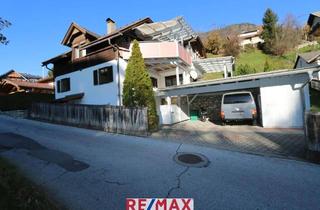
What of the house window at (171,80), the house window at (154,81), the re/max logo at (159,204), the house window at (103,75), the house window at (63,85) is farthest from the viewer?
the house window at (63,85)

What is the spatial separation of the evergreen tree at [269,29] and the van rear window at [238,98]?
38.2 meters

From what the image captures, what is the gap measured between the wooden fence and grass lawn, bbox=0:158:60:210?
6.91m

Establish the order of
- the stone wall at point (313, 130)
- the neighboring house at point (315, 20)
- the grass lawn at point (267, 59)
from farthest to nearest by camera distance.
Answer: the grass lawn at point (267, 59) → the neighboring house at point (315, 20) → the stone wall at point (313, 130)

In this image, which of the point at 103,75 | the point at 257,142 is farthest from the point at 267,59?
the point at 257,142

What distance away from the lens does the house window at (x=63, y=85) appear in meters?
22.5

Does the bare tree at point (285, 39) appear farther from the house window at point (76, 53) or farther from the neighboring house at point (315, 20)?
the house window at point (76, 53)

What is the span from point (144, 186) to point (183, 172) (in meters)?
1.36

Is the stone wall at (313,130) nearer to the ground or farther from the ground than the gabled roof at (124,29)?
nearer to the ground

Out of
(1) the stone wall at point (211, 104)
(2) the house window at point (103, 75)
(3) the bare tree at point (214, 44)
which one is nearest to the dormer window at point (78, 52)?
(2) the house window at point (103, 75)

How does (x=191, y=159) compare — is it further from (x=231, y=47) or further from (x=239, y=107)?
(x=231, y=47)

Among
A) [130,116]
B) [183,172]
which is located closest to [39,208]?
[183,172]

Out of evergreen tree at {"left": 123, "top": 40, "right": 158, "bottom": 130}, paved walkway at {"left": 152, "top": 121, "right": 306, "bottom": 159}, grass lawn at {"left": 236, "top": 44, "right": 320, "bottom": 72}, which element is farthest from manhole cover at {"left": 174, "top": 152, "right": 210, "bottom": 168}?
grass lawn at {"left": 236, "top": 44, "right": 320, "bottom": 72}

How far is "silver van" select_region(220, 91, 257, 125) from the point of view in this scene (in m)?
13.6

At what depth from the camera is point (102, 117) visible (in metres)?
13.4
